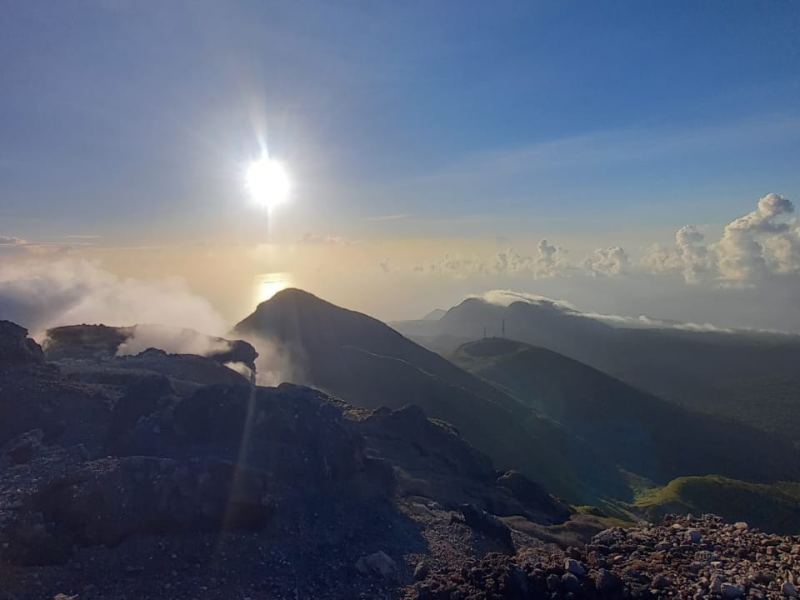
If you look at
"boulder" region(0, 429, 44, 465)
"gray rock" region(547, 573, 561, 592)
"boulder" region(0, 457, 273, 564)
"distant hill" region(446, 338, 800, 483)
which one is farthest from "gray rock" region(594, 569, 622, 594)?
"distant hill" region(446, 338, 800, 483)

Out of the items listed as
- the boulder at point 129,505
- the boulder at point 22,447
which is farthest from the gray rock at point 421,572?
the boulder at point 22,447

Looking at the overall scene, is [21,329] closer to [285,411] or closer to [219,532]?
[285,411]

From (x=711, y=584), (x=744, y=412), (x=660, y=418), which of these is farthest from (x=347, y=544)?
(x=744, y=412)

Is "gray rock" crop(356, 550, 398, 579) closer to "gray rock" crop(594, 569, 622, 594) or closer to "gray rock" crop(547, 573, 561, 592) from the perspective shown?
"gray rock" crop(547, 573, 561, 592)

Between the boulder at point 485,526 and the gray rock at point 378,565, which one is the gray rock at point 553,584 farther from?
the boulder at point 485,526

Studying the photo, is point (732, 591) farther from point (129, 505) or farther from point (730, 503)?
point (730, 503)

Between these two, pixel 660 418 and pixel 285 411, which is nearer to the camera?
pixel 285 411

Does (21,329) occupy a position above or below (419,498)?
above
